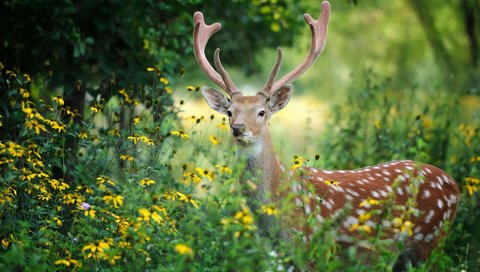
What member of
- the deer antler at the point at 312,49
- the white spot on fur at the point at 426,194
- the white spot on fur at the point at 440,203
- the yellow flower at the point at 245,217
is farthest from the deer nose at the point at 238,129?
the white spot on fur at the point at 440,203

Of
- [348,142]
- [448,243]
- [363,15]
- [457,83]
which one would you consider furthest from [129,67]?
[363,15]

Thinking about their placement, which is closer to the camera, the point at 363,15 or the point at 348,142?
the point at 348,142

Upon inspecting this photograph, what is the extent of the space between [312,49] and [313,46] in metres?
0.03

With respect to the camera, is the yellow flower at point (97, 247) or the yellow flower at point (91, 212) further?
the yellow flower at point (91, 212)

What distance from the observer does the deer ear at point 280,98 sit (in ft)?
20.2

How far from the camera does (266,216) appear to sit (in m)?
5.50

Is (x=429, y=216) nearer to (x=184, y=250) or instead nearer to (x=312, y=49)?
(x=312, y=49)

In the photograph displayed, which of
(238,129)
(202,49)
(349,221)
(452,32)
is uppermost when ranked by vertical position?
(452,32)

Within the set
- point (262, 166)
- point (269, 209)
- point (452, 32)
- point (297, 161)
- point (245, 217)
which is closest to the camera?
point (245, 217)

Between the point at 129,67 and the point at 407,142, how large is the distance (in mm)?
3026

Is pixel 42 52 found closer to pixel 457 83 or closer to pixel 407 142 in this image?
pixel 407 142

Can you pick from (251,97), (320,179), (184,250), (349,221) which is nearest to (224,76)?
(251,97)

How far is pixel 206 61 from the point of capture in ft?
21.4

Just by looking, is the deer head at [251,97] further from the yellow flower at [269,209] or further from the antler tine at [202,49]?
the yellow flower at [269,209]
